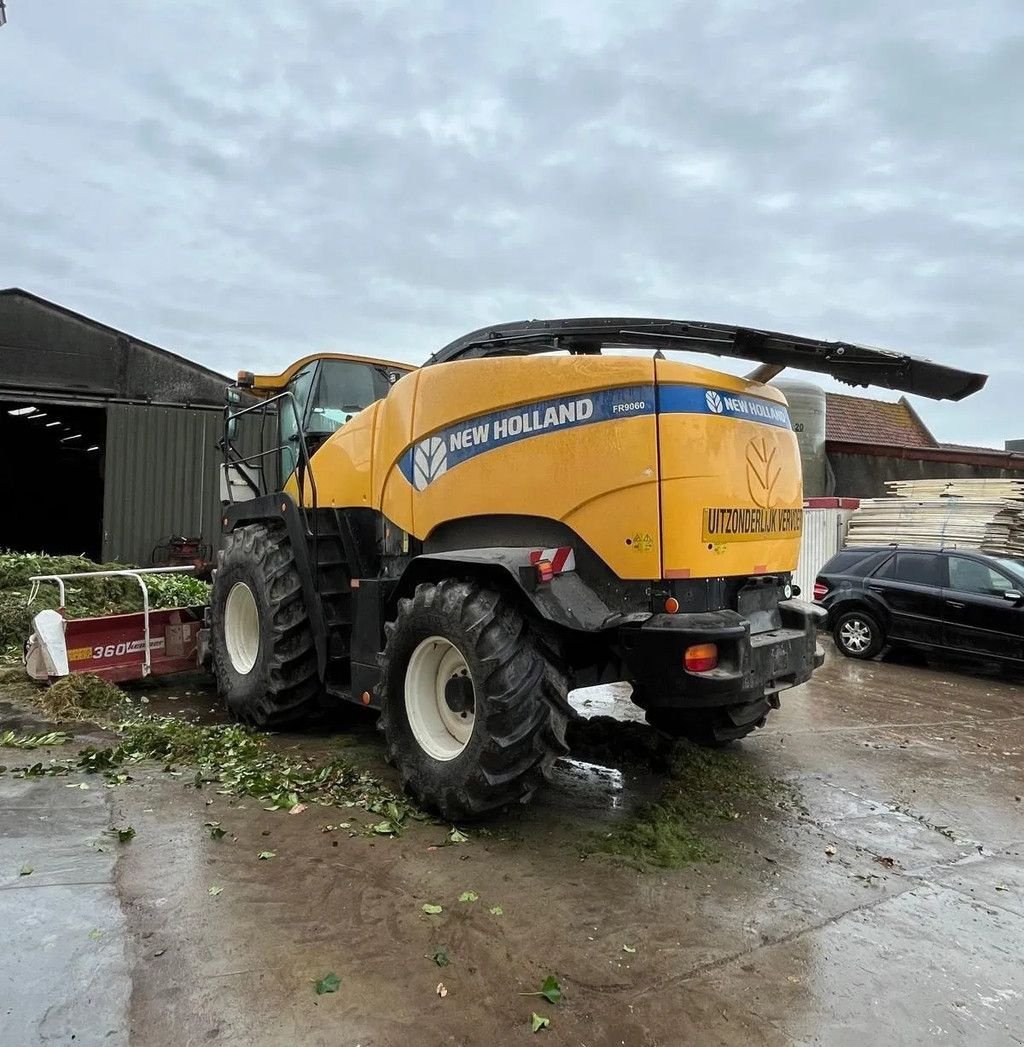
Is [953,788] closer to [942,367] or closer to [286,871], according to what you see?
[942,367]

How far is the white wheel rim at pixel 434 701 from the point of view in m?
4.34

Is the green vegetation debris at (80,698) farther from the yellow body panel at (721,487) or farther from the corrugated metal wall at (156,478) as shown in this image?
the corrugated metal wall at (156,478)

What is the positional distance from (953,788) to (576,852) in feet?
9.64

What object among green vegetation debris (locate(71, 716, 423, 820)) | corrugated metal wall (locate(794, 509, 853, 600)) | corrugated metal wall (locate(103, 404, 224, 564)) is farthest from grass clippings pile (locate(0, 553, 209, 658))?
corrugated metal wall (locate(794, 509, 853, 600))

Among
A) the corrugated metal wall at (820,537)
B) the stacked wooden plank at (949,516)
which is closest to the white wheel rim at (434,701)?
the stacked wooden plank at (949,516)

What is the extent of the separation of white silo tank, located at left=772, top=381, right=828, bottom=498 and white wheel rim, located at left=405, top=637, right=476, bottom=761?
14065mm

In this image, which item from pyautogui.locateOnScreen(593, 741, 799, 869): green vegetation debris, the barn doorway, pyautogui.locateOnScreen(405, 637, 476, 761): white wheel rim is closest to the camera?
pyautogui.locateOnScreen(593, 741, 799, 869): green vegetation debris

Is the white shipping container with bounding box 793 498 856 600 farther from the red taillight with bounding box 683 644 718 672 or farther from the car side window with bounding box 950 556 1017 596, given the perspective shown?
the red taillight with bounding box 683 644 718 672

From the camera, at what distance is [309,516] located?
18.5 feet

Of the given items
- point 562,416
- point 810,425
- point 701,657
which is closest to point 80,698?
point 562,416

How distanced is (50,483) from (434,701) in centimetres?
2484

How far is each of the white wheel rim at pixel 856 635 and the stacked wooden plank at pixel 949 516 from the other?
7.03 feet

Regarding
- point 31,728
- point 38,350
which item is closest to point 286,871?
point 31,728

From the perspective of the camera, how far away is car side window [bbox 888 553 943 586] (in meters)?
9.87
